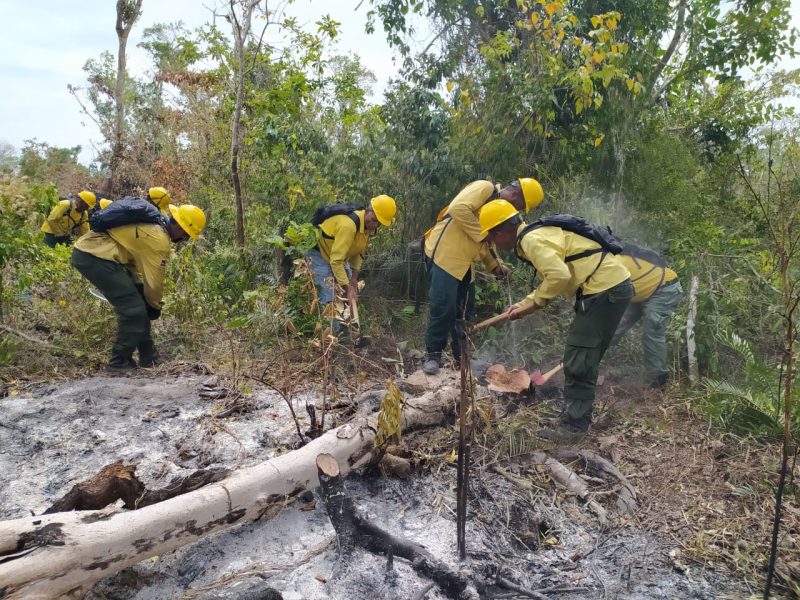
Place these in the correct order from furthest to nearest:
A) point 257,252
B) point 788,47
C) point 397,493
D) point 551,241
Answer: point 788,47, point 257,252, point 551,241, point 397,493

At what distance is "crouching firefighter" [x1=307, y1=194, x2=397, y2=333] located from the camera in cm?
539

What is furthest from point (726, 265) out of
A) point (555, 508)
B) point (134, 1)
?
point (134, 1)

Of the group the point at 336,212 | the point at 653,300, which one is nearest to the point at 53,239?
the point at 336,212

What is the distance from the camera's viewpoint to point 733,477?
3484 mm

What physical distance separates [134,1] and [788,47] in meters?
10.9

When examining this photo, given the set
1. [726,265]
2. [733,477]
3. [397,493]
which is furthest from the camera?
[726,265]

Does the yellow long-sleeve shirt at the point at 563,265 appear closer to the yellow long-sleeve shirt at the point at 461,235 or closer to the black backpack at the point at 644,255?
the yellow long-sleeve shirt at the point at 461,235

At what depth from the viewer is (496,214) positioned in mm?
4141

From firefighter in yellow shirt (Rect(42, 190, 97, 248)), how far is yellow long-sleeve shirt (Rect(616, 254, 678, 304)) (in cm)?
537

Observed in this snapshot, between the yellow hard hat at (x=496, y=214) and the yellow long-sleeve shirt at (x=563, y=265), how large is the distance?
16cm

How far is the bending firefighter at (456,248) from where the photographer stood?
475 cm

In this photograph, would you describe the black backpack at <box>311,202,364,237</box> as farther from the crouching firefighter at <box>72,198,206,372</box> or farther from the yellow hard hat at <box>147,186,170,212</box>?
the yellow hard hat at <box>147,186,170,212</box>

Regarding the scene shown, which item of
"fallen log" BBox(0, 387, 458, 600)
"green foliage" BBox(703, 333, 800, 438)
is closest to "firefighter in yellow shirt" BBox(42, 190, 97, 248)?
"fallen log" BBox(0, 387, 458, 600)

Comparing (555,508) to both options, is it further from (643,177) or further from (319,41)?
(319,41)
